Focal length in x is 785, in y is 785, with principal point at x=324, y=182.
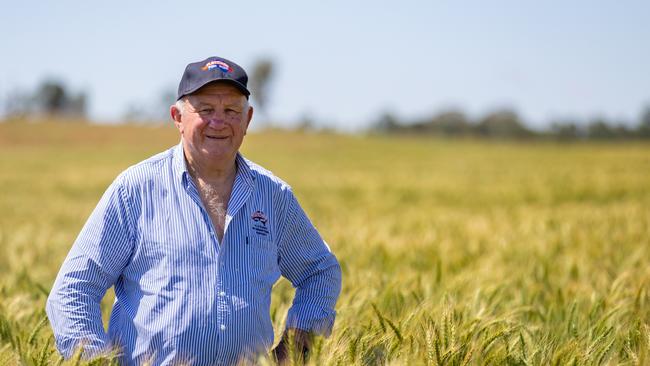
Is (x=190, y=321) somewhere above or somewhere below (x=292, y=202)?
below

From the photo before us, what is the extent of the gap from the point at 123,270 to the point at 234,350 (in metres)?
0.46

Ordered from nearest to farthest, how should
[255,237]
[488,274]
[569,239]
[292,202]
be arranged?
1. [255,237]
2. [292,202]
3. [488,274]
4. [569,239]

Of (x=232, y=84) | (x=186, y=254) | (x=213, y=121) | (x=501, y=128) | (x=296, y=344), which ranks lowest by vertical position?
(x=501, y=128)

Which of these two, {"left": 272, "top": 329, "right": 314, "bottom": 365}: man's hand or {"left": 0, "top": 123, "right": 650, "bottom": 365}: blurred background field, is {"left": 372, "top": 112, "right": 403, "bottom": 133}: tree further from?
{"left": 272, "top": 329, "right": 314, "bottom": 365}: man's hand

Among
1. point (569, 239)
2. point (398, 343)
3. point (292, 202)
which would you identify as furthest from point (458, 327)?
point (569, 239)

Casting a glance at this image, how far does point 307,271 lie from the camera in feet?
9.56

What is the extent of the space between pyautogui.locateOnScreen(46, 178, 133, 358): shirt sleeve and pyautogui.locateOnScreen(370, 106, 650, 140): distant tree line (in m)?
60.0

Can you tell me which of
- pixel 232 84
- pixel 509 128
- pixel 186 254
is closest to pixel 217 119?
pixel 232 84

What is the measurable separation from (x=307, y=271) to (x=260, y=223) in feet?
1.07

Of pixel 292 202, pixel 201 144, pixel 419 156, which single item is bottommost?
pixel 419 156

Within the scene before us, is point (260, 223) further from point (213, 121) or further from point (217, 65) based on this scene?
point (217, 65)

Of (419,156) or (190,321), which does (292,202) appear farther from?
(419,156)

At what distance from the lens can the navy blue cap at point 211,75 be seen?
251 centimetres

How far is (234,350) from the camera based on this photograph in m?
2.56
